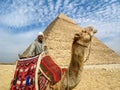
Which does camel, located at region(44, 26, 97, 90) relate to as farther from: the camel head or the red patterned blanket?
the red patterned blanket

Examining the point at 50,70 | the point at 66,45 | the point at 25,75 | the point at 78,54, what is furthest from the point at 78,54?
the point at 66,45

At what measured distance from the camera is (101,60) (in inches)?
2682

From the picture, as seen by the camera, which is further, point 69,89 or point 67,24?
point 67,24

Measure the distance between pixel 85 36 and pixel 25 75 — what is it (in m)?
1.29

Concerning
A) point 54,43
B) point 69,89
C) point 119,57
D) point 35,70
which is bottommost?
point 119,57

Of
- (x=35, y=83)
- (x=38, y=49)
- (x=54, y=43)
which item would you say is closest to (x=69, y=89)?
(x=35, y=83)

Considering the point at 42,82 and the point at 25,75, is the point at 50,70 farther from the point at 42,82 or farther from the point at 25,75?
the point at 25,75

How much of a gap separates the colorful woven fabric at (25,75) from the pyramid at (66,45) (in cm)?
5536

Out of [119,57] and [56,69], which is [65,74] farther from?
[119,57]

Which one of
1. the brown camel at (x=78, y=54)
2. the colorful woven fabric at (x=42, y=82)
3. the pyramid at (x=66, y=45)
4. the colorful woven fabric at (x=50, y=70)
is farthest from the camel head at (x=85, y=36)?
the pyramid at (x=66, y=45)

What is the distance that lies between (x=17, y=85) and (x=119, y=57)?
226 ft

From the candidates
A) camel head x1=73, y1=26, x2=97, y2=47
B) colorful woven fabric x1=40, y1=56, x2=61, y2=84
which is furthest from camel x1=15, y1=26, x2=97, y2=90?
colorful woven fabric x1=40, y1=56, x2=61, y2=84

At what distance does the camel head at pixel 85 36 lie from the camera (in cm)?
431

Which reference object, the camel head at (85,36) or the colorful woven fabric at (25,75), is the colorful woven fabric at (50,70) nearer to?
the colorful woven fabric at (25,75)
